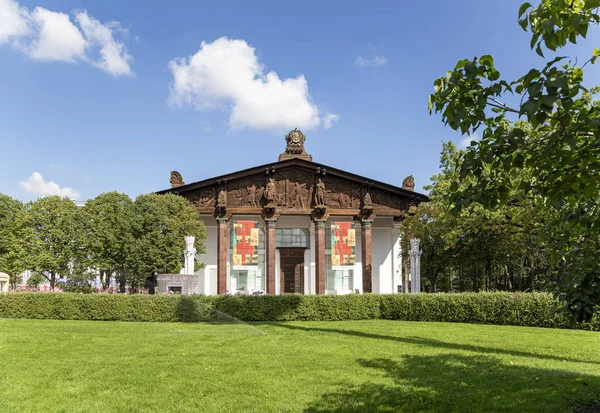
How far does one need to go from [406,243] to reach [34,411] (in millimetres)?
37270

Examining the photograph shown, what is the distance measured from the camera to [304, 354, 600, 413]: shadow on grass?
21.8 feet

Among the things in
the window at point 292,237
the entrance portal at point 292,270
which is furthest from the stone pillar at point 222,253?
the entrance portal at point 292,270

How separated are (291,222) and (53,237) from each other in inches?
704

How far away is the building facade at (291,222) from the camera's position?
3334cm

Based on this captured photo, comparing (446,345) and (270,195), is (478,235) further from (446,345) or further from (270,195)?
(446,345)

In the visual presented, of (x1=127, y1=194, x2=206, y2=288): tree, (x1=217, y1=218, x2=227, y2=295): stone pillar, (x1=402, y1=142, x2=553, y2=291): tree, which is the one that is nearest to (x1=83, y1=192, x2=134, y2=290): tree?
(x1=127, y1=194, x2=206, y2=288): tree

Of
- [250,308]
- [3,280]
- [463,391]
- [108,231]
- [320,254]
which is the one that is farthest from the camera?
[320,254]

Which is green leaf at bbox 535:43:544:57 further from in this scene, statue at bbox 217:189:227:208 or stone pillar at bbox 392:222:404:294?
stone pillar at bbox 392:222:404:294

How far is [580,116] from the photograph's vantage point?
12.5 feet

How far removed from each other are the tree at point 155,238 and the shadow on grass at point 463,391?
810 inches

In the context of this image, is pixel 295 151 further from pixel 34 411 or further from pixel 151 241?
pixel 34 411

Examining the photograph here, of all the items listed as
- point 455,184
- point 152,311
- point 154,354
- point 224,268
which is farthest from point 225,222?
point 455,184

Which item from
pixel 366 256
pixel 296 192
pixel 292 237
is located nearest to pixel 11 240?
pixel 296 192

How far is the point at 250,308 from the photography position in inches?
820
